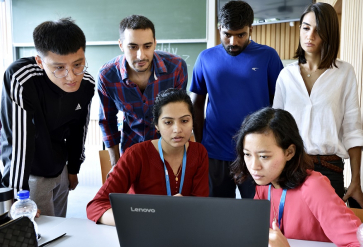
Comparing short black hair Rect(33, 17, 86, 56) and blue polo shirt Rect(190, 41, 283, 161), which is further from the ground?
short black hair Rect(33, 17, 86, 56)

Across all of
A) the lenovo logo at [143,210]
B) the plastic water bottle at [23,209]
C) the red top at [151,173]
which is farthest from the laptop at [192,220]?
the red top at [151,173]

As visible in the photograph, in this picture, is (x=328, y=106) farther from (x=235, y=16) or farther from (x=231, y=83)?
(x=235, y=16)

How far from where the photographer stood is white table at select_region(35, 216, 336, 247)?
1.25 metres

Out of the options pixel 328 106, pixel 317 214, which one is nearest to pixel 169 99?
pixel 328 106

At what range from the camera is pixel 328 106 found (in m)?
1.74

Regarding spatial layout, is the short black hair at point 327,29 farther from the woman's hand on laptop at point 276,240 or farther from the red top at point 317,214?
the woman's hand on laptop at point 276,240

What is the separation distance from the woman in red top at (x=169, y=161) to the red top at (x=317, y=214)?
→ 431mm

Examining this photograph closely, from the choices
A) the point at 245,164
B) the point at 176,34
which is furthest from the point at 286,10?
the point at 245,164

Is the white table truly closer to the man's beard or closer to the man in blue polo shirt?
the man in blue polo shirt

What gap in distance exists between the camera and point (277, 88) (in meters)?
1.92

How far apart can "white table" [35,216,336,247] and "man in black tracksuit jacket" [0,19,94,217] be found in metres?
0.29

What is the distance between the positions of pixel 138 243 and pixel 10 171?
0.91 meters

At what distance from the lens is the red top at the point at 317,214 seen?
1.20 meters

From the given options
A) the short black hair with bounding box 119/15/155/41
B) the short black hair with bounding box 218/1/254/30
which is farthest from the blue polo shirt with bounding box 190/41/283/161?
the short black hair with bounding box 119/15/155/41
